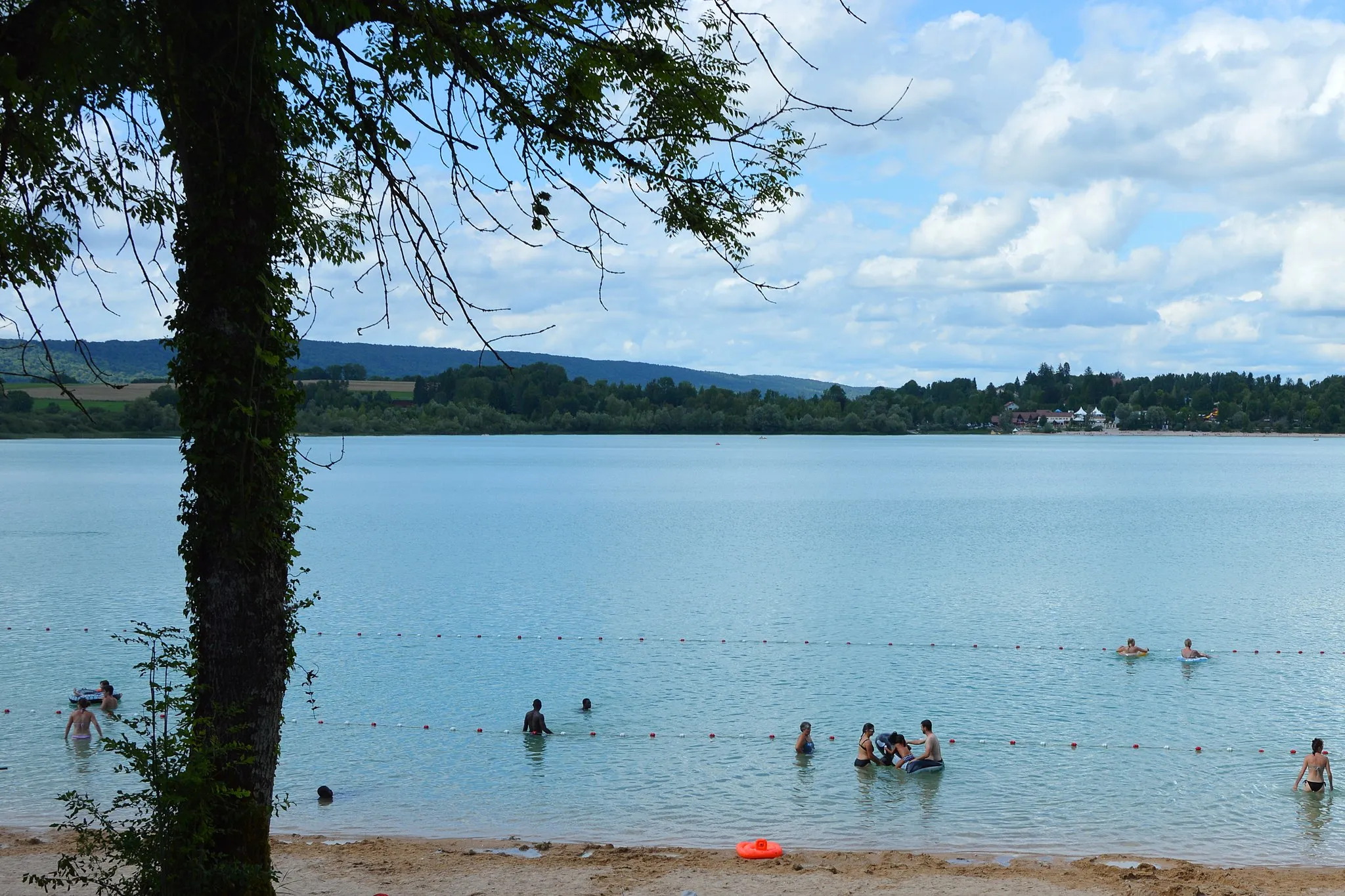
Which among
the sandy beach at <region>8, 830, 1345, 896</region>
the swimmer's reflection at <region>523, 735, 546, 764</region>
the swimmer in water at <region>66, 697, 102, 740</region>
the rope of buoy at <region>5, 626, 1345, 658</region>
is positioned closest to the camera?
the sandy beach at <region>8, 830, 1345, 896</region>

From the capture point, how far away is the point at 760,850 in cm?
1523

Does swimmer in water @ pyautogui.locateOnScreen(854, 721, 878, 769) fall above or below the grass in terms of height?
below

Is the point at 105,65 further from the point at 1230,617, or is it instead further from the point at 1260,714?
the point at 1230,617

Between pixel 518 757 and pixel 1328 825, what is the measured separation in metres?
13.0

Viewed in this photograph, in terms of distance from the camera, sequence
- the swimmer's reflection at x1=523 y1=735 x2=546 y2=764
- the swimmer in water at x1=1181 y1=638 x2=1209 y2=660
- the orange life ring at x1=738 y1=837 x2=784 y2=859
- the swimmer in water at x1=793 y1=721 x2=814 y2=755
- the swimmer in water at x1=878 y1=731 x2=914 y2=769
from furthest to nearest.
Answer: the swimmer in water at x1=1181 y1=638 x2=1209 y2=660 → the swimmer's reflection at x1=523 y1=735 x2=546 y2=764 → the swimmer in water at x1=793 y1=721 x2=814 y2=755 → the swimmer in water at x1=878 y1=731 x2=914 y2=769 → the orange life ring at x1=738 y1=837 x2=784 y2=859

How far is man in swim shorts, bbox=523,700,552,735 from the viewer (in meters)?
22.0

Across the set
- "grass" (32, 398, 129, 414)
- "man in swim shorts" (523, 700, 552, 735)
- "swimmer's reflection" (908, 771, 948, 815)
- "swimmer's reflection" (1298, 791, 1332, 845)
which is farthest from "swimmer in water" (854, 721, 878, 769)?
"grass" (32, 398, 129, 414)

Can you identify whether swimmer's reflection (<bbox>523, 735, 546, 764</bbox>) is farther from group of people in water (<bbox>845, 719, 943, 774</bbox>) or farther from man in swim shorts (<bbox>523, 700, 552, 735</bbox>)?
group of people in water (<bbox>845, 719, 943, 774</bbox>)

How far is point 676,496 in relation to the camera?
93.2 metres

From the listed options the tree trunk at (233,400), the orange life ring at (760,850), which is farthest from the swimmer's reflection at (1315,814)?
the tree trunk at (233,400)

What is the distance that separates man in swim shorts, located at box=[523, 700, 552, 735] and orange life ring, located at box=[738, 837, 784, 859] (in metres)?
7.36

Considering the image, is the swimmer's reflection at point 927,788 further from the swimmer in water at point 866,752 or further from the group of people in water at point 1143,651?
the group of people in water at point 1143,651

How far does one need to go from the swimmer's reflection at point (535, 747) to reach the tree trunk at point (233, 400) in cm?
1239

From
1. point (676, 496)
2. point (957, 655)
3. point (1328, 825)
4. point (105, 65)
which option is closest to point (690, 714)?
point (957, 655)
